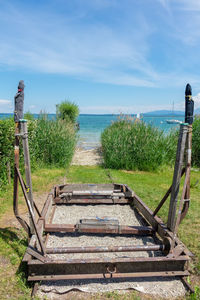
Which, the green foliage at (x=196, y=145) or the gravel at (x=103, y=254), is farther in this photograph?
the green foliage at (x=196, y=145)

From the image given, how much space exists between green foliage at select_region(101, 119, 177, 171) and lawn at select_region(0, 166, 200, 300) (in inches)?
20.8

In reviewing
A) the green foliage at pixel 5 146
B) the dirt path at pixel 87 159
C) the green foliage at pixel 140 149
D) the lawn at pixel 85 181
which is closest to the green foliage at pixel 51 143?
the lawn at pixel 85 181

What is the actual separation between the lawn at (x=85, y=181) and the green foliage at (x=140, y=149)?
528 millimetres

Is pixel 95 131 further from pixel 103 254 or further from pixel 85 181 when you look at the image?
pixel 103 254

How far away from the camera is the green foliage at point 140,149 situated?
9.98m

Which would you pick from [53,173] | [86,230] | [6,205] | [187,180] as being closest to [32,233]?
[86,230]

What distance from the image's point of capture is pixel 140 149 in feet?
32.7

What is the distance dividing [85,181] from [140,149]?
3164mm

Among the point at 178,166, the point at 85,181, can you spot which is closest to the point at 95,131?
the point at 85,181

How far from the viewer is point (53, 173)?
29.4 ft

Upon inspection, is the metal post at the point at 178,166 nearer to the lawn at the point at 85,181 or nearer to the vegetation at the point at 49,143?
the lawn at the point at 85,181

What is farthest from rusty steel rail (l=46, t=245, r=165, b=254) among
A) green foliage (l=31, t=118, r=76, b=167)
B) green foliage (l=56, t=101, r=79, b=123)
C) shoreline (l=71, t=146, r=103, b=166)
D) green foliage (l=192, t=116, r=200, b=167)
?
green foliage (l=56, t=101, r=79, b=123)

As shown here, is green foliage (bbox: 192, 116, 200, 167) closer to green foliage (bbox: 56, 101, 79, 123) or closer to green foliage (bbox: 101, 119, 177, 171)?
green foliage (bbox: 101, 119, 177, 171)

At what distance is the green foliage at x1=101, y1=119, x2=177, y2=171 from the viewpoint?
393 inches
